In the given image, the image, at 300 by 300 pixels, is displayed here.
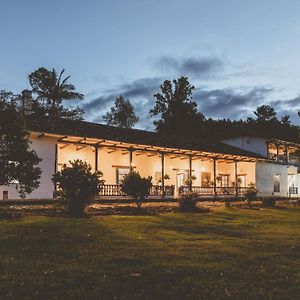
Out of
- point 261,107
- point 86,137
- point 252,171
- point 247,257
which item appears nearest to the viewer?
point 247,257

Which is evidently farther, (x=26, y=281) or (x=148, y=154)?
(x=148, y=154)

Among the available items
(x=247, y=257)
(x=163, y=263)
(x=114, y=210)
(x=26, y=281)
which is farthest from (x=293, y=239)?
(x=114, y=210)

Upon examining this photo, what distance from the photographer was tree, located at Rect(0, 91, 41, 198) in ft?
52.3

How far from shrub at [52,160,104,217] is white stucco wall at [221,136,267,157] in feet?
94.0

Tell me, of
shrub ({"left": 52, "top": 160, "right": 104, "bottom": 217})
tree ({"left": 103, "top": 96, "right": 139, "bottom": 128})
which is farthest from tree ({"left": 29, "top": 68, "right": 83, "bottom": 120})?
shrub ({"left": 52, "top": 160, "right": 104, "bottom": 217})

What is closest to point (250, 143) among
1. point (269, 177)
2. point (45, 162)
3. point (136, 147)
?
point (269, 177)

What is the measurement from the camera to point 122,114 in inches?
2790

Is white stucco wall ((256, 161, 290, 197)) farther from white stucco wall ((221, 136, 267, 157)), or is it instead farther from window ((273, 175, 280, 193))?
white stucco wall ((221, 136, 267, 157))

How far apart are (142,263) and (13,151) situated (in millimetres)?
9521

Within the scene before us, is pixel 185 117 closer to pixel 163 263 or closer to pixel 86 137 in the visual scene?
pixel 86 137

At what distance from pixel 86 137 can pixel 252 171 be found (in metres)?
20.0

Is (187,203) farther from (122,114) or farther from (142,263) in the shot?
(122,114)

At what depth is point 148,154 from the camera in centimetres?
3222

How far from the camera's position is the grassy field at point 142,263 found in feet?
20.6
